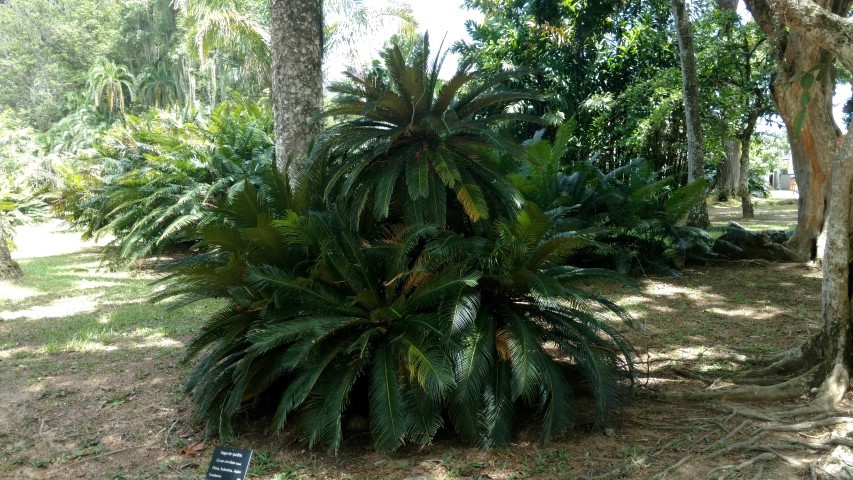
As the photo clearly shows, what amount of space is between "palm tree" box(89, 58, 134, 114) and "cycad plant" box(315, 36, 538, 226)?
4105 cm

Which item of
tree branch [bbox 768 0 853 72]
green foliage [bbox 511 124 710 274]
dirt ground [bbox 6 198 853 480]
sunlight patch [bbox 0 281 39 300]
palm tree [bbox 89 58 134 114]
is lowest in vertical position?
dirt ground [bbox 6 198 853 480]

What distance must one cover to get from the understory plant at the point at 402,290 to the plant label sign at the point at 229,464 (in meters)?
0.48

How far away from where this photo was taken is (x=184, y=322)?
800 cm

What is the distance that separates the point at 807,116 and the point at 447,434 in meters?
6.49

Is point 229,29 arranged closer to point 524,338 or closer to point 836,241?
point 524,338

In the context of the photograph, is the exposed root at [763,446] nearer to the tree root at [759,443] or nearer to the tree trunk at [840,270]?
the tree root at [759,443]

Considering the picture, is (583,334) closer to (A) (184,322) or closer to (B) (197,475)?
→ (B) (197,475)

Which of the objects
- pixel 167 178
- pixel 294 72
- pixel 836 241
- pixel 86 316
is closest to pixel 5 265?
pixel 167 178

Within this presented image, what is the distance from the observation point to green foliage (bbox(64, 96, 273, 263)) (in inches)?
463

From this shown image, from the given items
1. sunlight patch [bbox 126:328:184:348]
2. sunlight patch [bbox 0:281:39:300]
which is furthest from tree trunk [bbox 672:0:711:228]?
sunlight patch [bbox 0:281:39:300]

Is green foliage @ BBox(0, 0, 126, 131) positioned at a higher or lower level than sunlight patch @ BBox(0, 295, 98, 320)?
higher

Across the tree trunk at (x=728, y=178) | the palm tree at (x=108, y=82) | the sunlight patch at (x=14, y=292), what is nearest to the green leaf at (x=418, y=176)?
the sunlight patch at (x=14, y=292)

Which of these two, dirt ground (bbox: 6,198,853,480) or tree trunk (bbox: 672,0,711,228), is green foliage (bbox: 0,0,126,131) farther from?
tree trunk (bbox: 672,0,711,228)

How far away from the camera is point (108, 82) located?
139 feet
